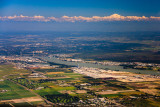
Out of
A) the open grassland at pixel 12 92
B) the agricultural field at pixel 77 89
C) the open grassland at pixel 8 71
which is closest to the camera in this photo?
the agricultural field at pixel 77 89

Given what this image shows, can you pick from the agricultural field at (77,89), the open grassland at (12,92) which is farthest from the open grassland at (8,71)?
the open grassland at (12,92)

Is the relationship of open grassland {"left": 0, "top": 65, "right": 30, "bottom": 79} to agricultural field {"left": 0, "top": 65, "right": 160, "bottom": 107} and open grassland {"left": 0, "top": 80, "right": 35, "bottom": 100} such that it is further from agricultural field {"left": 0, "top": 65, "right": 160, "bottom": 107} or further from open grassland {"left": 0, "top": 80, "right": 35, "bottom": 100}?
open grassland {"left": 0, "top": 80, "right": 35, "bottom": 100}

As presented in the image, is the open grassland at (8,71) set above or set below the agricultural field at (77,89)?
above

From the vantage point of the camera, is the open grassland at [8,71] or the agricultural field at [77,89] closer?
the agricultural field at [77,89]

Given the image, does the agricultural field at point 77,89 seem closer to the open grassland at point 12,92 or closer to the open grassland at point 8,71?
the open grassland at point 12,92

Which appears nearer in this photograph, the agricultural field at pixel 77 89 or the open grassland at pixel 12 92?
the agricultural field at pixel 77 89

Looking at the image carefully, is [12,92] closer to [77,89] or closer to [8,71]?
[77,89]

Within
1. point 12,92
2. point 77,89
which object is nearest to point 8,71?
point 12,92

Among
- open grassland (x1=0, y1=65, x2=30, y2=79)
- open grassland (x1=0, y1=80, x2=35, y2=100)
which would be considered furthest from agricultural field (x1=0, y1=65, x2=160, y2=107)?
open grassland (x1=0, y1=65, x2=30, y2=79)

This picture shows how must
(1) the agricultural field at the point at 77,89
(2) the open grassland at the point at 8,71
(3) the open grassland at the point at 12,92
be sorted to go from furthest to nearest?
(2) the open grassland at the point at 8,71, (3) the open grassland at the point at 12,92, (1) the agricultural field at the point at 77,89
